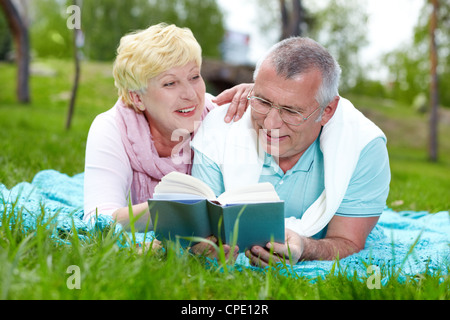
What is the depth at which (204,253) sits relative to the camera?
2.55 metres

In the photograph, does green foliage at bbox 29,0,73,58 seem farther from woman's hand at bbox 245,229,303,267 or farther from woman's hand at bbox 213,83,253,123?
woman's hand at bbox 245,229,303,267

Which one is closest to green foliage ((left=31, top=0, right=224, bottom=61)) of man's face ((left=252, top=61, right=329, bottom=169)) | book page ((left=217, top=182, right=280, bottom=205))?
man's face ((left=252, top=61, right=329, bottom=169))

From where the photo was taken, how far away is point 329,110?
3.13 meters

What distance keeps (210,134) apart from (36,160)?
293 cm

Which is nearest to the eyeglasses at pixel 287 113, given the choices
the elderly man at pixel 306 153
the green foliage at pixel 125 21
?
the elderly man at pixel 306 153

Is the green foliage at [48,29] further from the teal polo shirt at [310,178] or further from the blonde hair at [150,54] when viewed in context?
the teal polo shirt at [310,178]

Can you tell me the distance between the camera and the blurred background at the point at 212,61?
11.3m

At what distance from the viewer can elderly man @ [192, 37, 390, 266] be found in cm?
291

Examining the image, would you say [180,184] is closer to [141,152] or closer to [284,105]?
[284,105]

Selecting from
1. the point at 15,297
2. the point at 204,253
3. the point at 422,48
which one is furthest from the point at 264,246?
the point at 422,48

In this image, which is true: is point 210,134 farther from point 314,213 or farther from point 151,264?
point 151,264

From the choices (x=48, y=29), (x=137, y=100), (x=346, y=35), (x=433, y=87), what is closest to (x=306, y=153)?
(x=137, y=100)

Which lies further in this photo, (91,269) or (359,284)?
(359,284)

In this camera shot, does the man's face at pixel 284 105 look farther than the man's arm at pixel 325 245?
Yes
